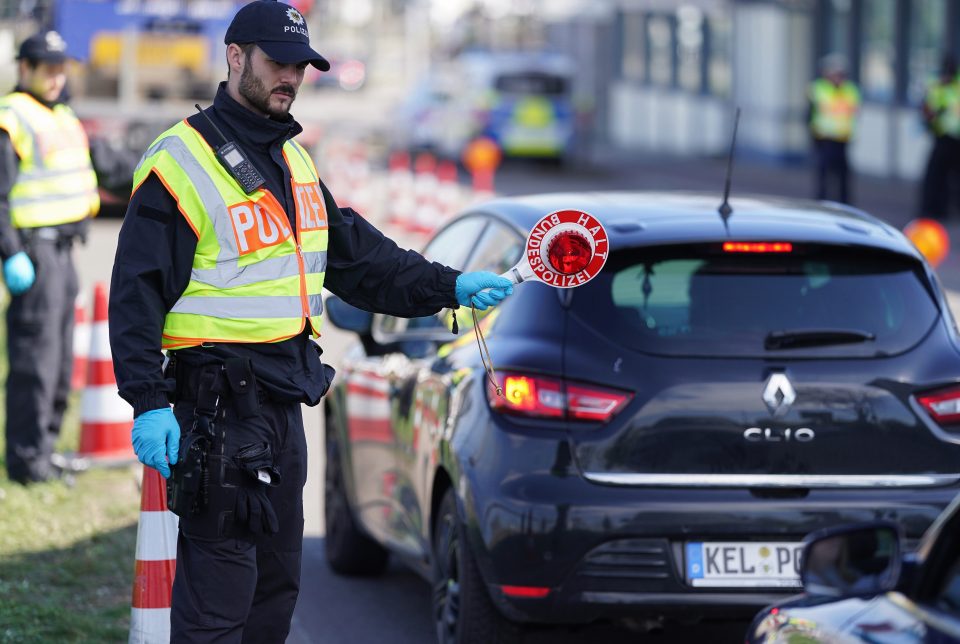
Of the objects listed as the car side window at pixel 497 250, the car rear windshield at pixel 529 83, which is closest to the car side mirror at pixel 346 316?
the car side window at pixel 497 250

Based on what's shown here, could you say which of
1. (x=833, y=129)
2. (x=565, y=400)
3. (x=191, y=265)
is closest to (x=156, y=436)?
(x=191, y=265)

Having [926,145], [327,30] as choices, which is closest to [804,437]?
[926,145]

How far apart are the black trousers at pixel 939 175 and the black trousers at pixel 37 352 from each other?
14.8 m

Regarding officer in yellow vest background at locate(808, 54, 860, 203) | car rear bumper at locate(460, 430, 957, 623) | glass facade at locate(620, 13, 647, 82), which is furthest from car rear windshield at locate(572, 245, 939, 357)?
glass facade at locate(620, 13, 647, 82)

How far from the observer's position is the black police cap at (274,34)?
457cm

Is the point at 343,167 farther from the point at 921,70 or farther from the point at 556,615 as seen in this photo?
the point at 556,615

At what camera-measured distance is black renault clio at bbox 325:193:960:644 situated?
5.32 meters

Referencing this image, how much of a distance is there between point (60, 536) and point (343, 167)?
18.1 m

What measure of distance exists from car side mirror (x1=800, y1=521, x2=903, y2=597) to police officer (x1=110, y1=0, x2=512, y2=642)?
1.66 meters

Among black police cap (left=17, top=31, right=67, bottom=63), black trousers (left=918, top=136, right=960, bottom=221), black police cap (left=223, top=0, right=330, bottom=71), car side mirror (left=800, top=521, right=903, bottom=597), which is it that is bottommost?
black trousers (left=918, top=136, right=960, bottom=221)

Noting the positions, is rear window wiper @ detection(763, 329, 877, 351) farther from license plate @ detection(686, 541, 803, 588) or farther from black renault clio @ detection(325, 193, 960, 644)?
license plate @ detection(686, 541, 803, 588)

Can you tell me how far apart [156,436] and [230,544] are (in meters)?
0.35

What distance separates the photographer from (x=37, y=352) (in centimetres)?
872

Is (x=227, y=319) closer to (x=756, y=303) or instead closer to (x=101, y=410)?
(x=756, y=303)
